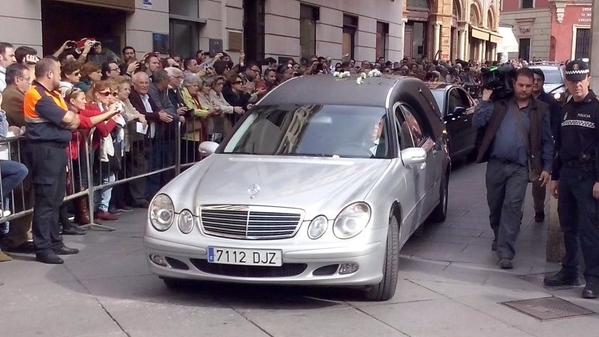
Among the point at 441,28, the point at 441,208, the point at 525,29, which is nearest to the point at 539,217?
the point at 441,208

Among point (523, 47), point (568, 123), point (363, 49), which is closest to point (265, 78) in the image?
point (568, 123)

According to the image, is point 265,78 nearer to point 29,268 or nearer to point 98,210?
point 98,210

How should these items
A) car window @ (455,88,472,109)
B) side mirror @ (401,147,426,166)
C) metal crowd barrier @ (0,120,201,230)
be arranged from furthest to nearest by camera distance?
car window @ (455,88,472,109)
metal crowd barrier @ (0,120,201,230)
side mirror @ (401,147,426,166)

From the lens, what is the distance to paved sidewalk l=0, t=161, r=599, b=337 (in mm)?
5469

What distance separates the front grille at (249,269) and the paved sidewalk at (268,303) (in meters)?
0.30

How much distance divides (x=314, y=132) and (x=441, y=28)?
39384 millimetres

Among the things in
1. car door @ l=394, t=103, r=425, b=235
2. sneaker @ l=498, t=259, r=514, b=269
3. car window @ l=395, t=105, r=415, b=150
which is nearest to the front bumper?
car door @ l=394, t=103, r=425, b=235

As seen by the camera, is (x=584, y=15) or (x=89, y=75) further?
(x=584, y=15)

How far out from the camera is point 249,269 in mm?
5727

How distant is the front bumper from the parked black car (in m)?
7.12

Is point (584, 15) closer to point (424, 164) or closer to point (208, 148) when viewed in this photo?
point (424, 164)

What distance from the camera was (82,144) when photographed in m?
8.41

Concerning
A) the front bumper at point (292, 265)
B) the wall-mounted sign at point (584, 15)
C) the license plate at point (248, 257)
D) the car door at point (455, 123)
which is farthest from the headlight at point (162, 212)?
the wall-mounted sign at point (584, 15)

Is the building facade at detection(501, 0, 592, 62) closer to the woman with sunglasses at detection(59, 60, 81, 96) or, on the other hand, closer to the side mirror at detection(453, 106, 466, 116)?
the side mirror at detection(453, 106, 466, 116)
